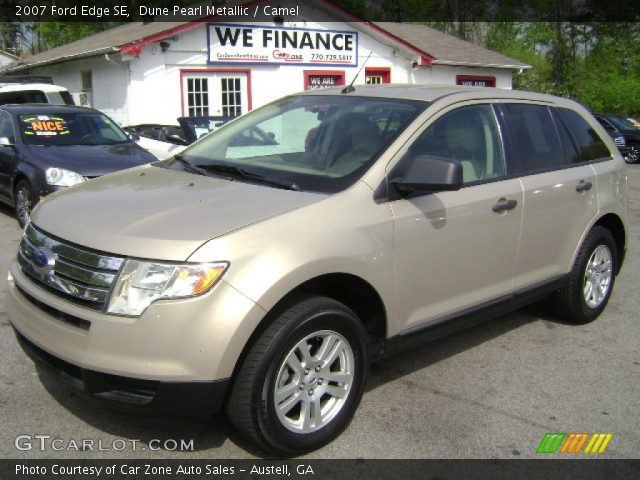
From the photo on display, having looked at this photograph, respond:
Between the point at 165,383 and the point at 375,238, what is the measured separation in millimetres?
1255

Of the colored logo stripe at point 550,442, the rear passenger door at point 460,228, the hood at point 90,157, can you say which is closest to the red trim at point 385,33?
the hood at point 90,157

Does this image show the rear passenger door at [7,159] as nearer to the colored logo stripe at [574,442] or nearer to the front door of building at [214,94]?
the colored logo stripe at [574,442]

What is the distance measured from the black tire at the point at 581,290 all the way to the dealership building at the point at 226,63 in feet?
35.0

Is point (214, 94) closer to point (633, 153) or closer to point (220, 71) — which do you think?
point (220, 71)

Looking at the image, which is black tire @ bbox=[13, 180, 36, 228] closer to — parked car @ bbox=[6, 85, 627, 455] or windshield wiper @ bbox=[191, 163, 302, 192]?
parked car @ bbox=[6, 85, 627, 455]

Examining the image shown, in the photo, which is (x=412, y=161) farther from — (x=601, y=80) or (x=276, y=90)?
(x=601, y=80)

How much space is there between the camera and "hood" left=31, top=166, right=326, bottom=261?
2846mm

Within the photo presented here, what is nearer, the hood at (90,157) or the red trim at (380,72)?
the hood at (90,157)

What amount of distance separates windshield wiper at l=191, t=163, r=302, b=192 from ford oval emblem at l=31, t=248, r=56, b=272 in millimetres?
1056

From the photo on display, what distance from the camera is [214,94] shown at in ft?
56.6

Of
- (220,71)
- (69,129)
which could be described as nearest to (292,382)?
(69,129)

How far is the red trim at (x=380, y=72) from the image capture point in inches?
794

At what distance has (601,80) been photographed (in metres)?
32.5
